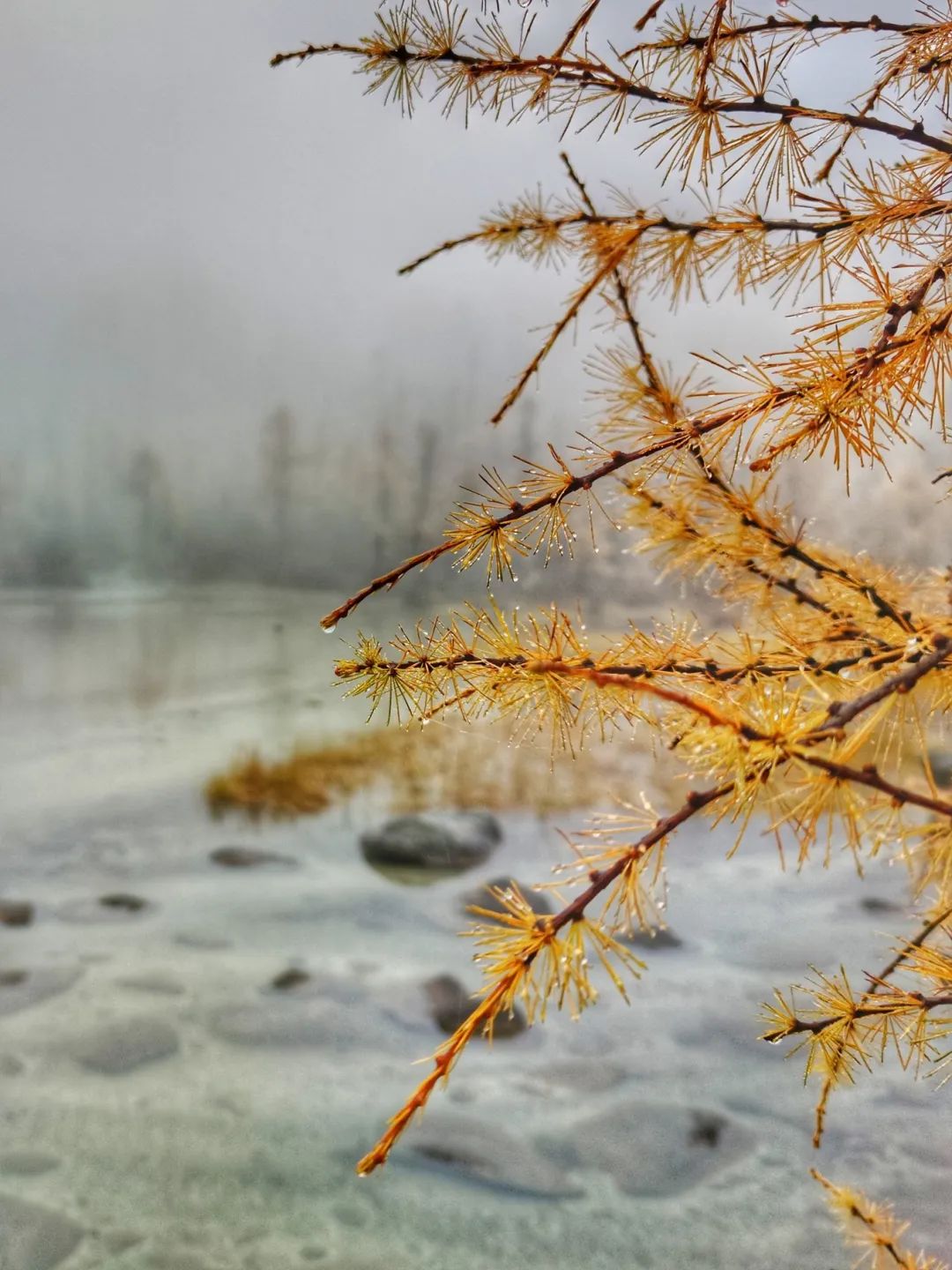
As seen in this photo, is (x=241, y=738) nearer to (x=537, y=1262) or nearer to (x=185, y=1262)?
(x=185, y=1262)

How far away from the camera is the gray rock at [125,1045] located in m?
1.69

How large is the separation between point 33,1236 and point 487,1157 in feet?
2.23

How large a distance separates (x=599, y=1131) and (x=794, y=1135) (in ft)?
1.05

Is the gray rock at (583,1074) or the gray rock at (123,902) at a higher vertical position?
the gray rock at (123,902)

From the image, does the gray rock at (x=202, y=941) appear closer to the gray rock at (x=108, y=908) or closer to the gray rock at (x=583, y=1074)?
the gray rock at (x=108, y=908)

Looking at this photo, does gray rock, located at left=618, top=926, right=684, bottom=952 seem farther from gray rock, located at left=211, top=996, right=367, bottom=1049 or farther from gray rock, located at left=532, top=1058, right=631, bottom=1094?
gray rock, located at left=211, top=996, right=367, bottom=1049

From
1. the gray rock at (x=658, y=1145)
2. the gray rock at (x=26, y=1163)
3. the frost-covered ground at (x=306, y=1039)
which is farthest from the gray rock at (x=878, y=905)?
the gray rock at (x=26, y=1163)

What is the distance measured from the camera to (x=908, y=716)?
452 mm

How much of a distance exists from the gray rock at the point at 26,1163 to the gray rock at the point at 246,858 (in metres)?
0.72

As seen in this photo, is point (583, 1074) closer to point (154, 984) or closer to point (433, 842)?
point (433, 842)

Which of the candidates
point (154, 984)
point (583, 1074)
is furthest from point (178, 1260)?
point (583, 1074)

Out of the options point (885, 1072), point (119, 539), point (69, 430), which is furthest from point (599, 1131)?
point (69, 430)

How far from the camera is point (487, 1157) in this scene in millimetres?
1550

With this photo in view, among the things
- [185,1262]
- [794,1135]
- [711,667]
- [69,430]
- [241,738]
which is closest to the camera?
[711,667]
